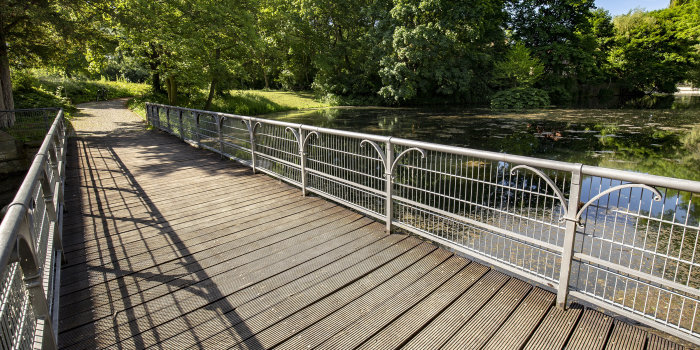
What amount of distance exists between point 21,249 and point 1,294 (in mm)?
494

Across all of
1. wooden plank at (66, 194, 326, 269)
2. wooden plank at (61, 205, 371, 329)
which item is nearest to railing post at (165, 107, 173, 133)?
wooden plank at (66, 194, 326, 269)

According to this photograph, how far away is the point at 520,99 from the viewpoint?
3131cm

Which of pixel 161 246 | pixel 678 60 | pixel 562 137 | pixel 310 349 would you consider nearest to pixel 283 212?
pixel 161 246

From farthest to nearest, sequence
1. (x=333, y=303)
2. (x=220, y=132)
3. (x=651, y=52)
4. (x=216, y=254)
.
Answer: (x=651, y=52)
(x=220, y=132)
(x=216, y=254)
(x=333, y=303)

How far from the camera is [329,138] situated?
15.9 ft

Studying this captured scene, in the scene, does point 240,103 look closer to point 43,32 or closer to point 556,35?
point 43,32

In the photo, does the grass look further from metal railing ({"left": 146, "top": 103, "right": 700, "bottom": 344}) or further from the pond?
metal railing ({"left": 146, "top": 103, "right": 700, "bottom": 344})

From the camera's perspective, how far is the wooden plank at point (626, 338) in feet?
7.40

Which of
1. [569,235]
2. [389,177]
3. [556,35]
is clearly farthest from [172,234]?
[556,35]

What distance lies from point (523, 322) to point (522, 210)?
1.27 metres

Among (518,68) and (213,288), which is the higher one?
(518,68)

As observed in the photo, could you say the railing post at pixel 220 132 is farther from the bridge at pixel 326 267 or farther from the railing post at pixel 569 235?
the railing post at pixel 569 235

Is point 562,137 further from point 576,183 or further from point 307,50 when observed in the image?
point 307,50

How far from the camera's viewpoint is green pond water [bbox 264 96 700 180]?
11188 mm
